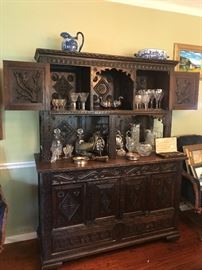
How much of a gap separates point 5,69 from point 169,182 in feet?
6.05

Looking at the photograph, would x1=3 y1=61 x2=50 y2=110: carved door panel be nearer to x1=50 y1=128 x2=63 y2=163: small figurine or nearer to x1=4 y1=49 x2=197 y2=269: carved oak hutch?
x1=4 y1=49 x2=197 y2=269: carved oak hutch

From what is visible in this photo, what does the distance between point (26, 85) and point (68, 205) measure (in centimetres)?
107

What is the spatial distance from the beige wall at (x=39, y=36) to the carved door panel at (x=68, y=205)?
549mm

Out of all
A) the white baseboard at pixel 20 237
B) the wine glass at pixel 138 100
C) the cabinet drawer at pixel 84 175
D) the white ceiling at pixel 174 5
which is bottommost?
the white baseboard at pixel 20 237

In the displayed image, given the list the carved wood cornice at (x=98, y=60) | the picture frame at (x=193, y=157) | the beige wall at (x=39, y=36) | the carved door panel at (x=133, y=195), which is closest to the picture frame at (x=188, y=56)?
the beige wall at (x=39, y=36)

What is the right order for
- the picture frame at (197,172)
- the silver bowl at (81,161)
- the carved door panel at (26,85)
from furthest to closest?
the picture frame at (197,172) → the silver bowl at (81,161) → the carved door panel at (26,85)

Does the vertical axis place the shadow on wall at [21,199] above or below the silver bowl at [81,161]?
A: below

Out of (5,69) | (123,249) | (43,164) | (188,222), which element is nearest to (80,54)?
(5,69)

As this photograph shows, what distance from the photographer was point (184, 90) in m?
2.48

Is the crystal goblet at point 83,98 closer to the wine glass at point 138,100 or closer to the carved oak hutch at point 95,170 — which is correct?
the carved oak hutch at point 95,170

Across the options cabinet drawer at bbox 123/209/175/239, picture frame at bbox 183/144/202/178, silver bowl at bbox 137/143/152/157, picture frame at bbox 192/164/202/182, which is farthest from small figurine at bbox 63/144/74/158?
picture frame at bbox 192/164/202/182

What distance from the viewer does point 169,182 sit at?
7.88ft

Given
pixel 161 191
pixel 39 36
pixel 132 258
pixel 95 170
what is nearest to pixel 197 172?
pixel 161 191

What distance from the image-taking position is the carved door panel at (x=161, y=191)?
2.33 metres
